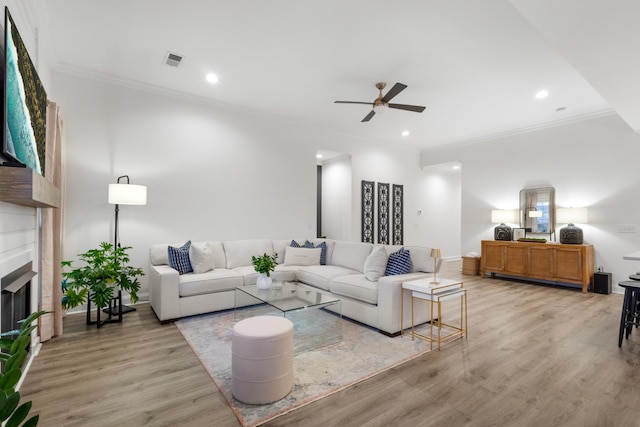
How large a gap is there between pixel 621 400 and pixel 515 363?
0.66 metres

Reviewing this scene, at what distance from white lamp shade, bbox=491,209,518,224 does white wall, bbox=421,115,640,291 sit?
20 centimetres

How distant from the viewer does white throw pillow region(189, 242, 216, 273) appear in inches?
159

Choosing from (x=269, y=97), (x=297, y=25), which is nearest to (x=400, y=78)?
(x=297, y=25)

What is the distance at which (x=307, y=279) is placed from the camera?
438 cm

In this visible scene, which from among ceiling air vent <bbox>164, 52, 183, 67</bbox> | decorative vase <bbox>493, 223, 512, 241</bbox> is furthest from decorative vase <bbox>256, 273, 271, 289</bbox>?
decorative vase <bbox>493, 223, 512, 241</bbox>

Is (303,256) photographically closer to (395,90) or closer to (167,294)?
(167,294)

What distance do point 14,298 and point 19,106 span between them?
1328mm

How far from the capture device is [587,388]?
2258 mm

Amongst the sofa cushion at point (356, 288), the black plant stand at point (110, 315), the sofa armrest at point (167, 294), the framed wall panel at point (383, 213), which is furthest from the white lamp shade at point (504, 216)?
the black plant stand at point (110, 315)

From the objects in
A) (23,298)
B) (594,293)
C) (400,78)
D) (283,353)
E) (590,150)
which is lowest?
(594,293)

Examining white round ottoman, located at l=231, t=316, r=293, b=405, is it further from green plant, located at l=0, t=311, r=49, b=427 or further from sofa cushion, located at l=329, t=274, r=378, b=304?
sofa cushion, located at l=329, t=274, r=378, b=304

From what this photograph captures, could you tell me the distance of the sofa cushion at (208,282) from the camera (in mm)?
3679

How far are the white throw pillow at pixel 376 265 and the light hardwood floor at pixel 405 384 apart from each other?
100 centimetres

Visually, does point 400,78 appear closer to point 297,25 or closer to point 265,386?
point 297,25
